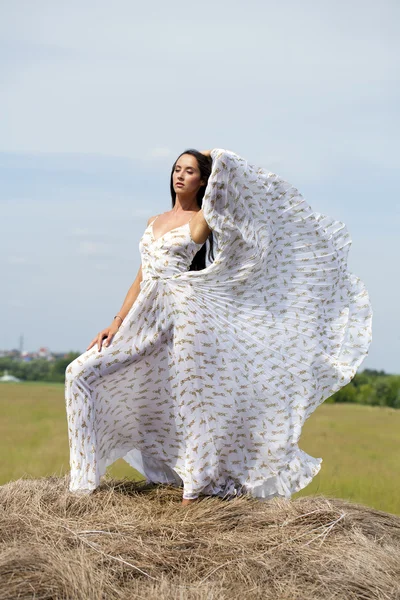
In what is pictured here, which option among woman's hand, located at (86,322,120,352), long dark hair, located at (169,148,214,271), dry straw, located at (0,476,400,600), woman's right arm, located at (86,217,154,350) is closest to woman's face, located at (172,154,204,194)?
long dark hair, located at (169,148,214,271)

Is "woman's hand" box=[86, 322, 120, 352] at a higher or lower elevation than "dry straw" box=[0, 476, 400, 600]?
higher

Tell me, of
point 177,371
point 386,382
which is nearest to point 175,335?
point 177,371

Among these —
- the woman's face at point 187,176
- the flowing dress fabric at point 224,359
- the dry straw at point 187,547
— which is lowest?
the dry straw at point 187,547

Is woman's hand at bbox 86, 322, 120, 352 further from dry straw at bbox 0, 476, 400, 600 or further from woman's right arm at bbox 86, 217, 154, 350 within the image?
dry straw at bbox 0, 476, 400, 600

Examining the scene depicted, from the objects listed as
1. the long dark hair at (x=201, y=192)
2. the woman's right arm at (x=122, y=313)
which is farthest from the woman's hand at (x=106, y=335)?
the long dark hair at (x=201, y=192)

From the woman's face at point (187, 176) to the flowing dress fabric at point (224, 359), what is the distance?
0.22 metres

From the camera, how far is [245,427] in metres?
4.62

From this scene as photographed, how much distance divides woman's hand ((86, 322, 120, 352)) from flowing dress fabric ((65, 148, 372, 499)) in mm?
47

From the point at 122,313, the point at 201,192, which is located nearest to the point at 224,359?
the point at 122,313

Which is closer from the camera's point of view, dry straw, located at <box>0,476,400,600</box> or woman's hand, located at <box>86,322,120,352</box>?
dry straw, located at <box>0,476,400,600</box>

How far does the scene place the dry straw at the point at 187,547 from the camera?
11.1ft

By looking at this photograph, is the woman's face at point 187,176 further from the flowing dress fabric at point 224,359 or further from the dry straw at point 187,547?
the dry straw at point 187,547

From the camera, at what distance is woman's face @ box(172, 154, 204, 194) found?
454 cm

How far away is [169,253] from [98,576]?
6.08ft
